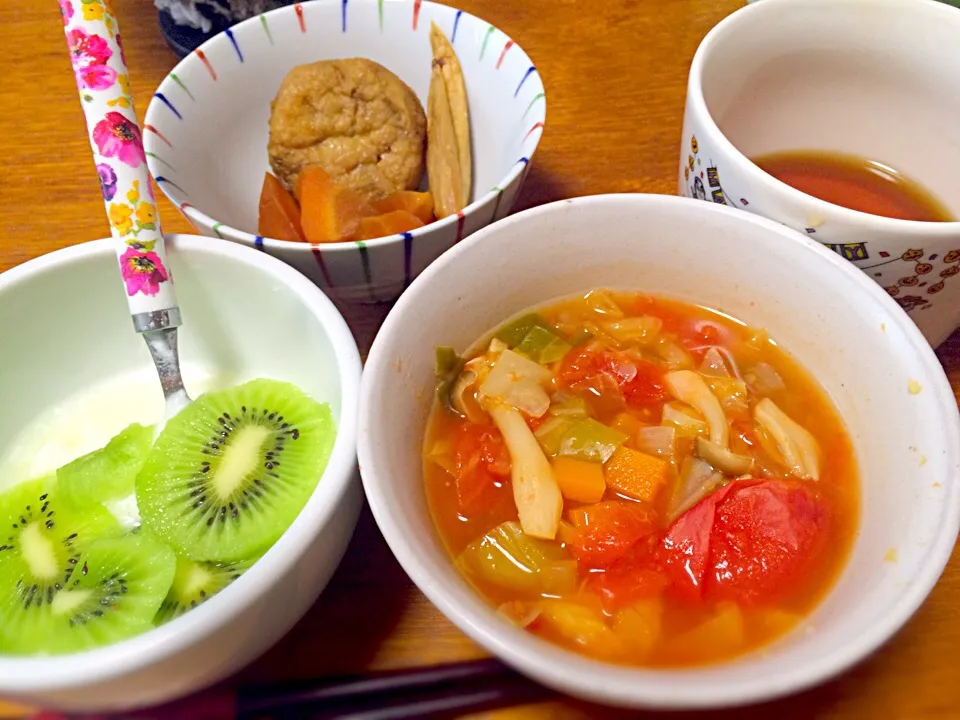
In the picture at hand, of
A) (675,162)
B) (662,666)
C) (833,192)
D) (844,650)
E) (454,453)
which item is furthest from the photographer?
(675,162)

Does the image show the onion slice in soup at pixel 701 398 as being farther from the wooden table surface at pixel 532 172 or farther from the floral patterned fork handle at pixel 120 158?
the floral patterned fork handle at pixel 120 158

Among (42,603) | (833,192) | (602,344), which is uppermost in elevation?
(833,192)

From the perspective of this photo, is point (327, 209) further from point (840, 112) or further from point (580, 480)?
point (840, 112)

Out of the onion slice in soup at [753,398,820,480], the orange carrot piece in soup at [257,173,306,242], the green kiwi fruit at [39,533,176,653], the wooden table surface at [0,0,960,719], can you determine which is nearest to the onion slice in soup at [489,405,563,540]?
the wooden table surface at [0,0,960,719]

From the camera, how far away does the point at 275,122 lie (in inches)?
53.5

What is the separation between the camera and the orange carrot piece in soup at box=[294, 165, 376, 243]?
1223mm

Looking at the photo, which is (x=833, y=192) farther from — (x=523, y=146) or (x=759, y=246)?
(x=523, y=146)

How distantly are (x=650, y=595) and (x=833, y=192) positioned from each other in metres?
0.80

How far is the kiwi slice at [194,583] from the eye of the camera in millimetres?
885

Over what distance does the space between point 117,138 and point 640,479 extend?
902 mm

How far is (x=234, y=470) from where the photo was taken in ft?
3.27

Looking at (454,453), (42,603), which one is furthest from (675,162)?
(42,603)

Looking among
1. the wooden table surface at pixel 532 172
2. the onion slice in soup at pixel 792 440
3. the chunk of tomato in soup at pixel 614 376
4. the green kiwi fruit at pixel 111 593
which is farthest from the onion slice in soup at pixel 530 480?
the green kiwi fruit at pixel 111 593

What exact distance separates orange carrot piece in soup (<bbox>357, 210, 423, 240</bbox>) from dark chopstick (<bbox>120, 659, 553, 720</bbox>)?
27.3 inches
